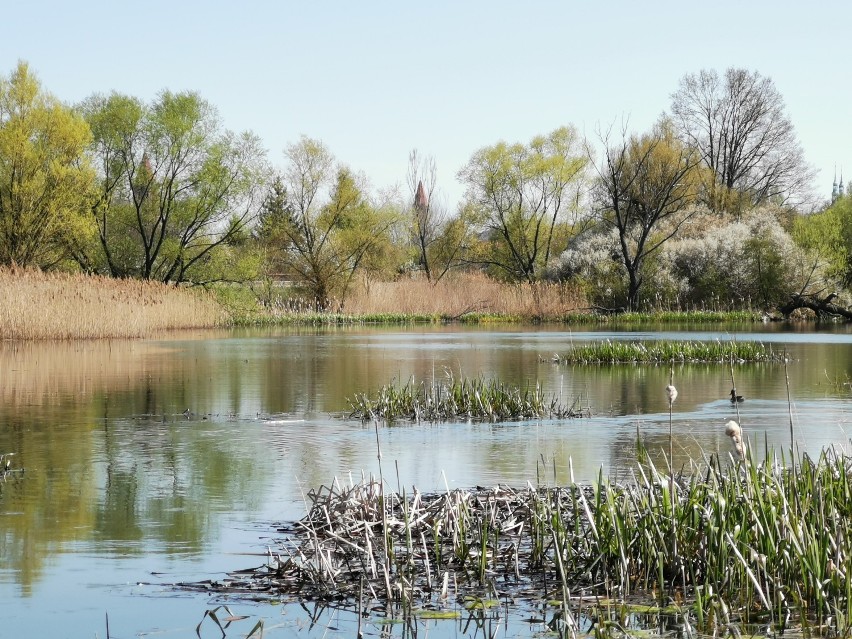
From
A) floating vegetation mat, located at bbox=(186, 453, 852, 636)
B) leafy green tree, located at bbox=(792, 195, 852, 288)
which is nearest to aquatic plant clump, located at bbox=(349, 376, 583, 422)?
floating vegetation mat, located at bbox=(186, 453, 852, 636)

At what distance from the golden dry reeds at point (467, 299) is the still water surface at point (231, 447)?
26.7 m

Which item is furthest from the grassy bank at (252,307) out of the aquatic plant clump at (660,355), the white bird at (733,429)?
the white bird at (733,429)

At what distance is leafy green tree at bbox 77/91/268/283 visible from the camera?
5419 centimetres

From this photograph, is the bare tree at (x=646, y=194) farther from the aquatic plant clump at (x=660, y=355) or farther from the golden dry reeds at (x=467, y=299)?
the aquatic plant clump at (x=660, y=355)

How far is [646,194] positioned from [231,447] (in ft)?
169

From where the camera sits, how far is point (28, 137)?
4841 centimetres

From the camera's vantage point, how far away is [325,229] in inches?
2478

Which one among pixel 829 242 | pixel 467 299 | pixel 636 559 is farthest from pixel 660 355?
pixel 829 242

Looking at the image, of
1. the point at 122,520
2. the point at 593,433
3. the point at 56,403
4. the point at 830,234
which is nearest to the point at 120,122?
the point at 830,234

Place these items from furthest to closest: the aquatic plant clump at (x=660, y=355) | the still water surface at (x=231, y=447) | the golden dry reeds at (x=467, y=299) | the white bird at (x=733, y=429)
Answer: the golden dry reeds at (x=467, y=299) → the aquatic plant clump at (x=660, y=355) → the still water surface at (x=231, y=447) → the white bird at (x=733, y=429)

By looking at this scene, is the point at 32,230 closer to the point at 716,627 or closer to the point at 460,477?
the point at 460,477

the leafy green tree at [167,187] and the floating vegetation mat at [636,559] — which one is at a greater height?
the leafy green tree at [167,187]

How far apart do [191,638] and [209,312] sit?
4522cm

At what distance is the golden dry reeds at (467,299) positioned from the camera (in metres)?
55.6
